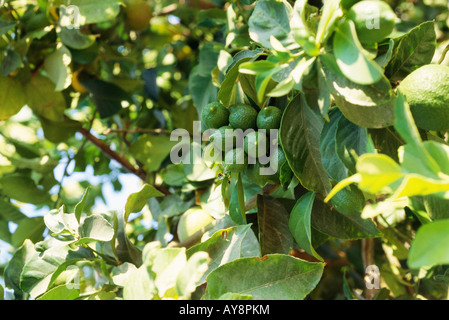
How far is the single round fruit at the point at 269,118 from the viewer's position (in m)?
0.65

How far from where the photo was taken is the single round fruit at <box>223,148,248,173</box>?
2.09 feet

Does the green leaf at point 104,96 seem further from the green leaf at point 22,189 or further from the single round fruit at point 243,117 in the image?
the single round fruit at point 243,117

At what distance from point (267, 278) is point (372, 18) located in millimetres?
322

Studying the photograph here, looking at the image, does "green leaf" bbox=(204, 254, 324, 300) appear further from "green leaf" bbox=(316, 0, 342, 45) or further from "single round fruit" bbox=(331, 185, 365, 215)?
"green leaf" bbox=(316, 0, 342, 45)

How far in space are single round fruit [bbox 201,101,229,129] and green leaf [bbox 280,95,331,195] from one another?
0.39 feet

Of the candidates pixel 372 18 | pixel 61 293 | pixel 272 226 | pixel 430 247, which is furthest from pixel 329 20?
pixel 61 293

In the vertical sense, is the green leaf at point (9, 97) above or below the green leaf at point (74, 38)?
below

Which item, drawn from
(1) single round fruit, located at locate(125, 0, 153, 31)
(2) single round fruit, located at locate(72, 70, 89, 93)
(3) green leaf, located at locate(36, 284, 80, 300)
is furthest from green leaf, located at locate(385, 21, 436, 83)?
(1) single round fruit, located at locate(125, 0, 153, 31)

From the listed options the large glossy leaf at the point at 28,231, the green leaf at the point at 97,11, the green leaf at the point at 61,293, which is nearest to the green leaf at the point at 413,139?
the green leaf at the point at 61,293

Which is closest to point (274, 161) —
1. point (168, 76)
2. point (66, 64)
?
point (66, 64)

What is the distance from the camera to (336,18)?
0.50 meters

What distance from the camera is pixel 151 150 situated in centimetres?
124

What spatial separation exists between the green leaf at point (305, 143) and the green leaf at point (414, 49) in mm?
126
